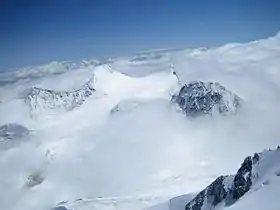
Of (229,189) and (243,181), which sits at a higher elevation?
(229,189)

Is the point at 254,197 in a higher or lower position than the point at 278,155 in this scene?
lower

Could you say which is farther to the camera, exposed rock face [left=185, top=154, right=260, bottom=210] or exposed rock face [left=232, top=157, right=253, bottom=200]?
exposed rock face [left=185, top=154, right=260, bottom=210]

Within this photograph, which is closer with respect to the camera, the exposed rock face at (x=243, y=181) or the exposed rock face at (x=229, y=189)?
the exposed rock face at (x=243, y=181)

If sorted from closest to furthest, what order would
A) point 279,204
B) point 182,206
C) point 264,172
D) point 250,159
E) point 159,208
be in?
1. point 279,204
2. point 264,172
3. point 250,159
4. point 182,206
5. point 159,208

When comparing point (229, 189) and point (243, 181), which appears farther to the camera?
point (229, 189)

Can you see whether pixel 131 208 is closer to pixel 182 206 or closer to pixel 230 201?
pixel 182 206

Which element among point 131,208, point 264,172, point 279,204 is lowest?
point 279,204

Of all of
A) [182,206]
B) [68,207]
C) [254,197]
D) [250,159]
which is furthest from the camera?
[68,207]

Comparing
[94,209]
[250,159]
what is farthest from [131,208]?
[250,159]
